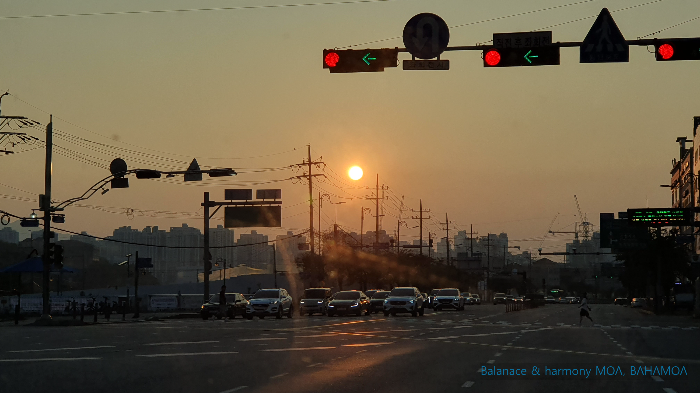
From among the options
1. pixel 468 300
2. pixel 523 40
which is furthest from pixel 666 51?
pixel 468 300

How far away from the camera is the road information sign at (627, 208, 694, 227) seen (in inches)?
2051

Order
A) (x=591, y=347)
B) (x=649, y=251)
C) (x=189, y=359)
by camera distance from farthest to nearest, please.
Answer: (x=649, y=251) → (x=591, y=347) → (x=189, y=359)

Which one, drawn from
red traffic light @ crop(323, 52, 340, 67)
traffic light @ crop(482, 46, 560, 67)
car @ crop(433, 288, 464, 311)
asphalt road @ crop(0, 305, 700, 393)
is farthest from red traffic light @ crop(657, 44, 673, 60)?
car @ crop(433, 288, 464, 311)

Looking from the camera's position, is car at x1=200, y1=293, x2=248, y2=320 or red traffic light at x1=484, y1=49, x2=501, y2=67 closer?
red traffic light at x1=484, y1=49, x2=501, y2=67

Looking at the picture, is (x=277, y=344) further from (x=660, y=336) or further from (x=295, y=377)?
(x=660, y=336)

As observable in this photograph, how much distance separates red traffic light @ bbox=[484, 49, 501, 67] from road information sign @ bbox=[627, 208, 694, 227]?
3799cm

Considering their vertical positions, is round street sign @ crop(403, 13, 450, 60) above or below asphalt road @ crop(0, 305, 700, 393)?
above

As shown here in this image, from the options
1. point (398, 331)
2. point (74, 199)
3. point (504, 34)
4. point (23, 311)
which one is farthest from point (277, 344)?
point (23, 311)

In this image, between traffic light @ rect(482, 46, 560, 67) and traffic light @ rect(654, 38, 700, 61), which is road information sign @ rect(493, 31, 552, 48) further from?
traffic light @ rect(654, 38, 700, 61)

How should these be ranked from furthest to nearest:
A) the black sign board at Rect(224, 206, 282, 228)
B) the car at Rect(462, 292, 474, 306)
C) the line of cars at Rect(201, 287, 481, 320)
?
the car at Rect(462, 292, 474, 306) < the black sign board at Rect(224, 206, 282, 228) < the line of cars at Rect(201, 287, 481, 320)

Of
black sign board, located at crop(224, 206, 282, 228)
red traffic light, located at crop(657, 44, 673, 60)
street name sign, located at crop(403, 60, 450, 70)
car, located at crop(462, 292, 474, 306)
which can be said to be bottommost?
car, located at crop(462, 292, 474, 306)

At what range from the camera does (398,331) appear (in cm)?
3553

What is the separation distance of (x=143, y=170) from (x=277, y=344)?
18.8 metres

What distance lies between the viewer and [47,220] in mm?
46031
